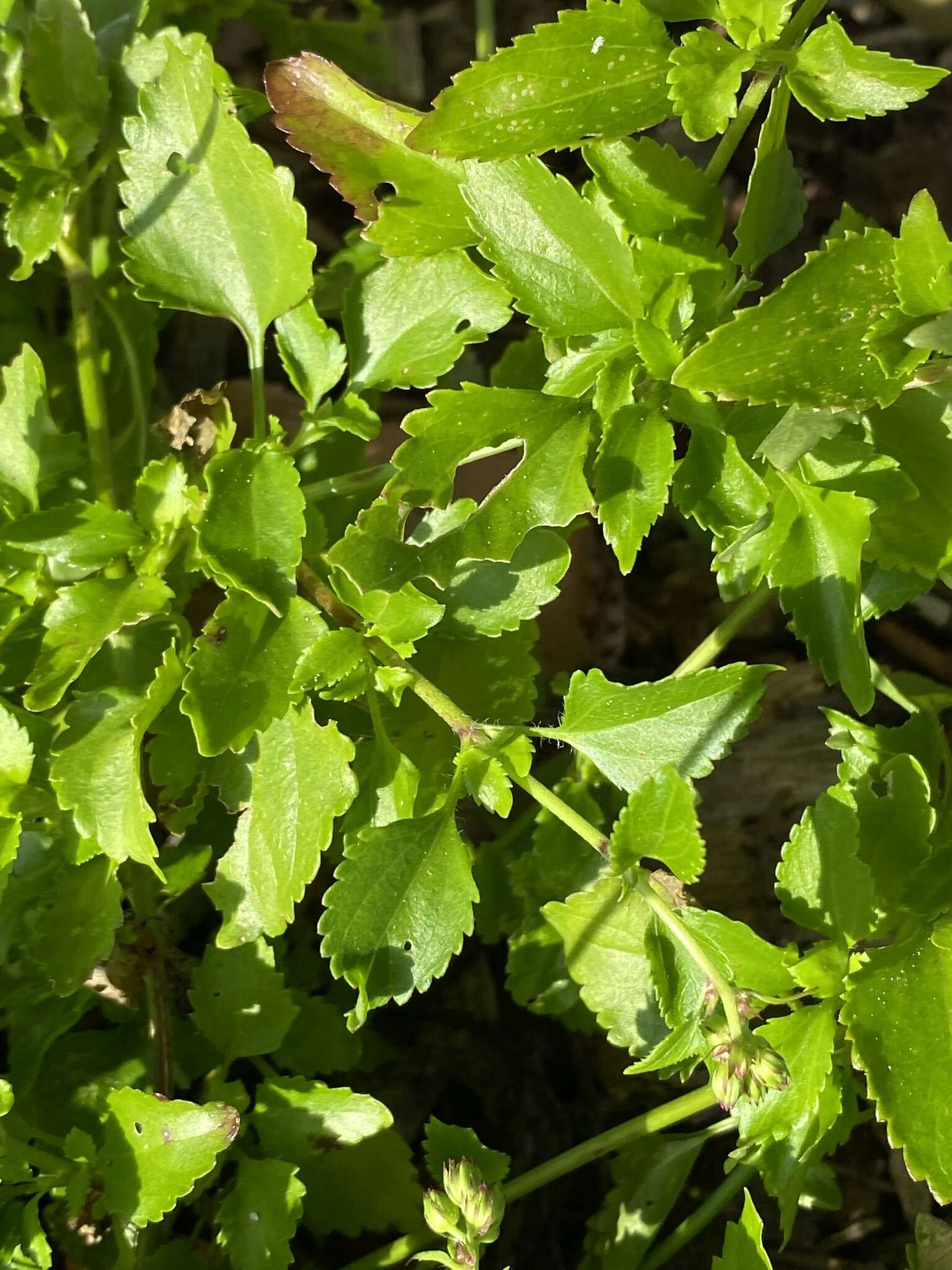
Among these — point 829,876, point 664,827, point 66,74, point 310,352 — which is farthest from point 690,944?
point 66,74

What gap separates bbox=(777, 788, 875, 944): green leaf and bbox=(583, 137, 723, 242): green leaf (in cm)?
71

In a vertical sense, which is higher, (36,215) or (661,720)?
(36,215)

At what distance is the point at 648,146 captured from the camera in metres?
1.36

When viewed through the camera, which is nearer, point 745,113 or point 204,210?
point 745,113

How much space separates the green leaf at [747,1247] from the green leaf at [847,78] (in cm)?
120

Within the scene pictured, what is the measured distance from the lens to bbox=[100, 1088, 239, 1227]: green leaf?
137 centimetres

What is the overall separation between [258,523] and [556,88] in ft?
1.94

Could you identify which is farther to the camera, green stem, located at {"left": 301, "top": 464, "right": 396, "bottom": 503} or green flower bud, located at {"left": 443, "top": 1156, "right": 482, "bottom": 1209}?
green stem, located at {"left": 301, "top": 464, "right": 396, "bottom": 503}

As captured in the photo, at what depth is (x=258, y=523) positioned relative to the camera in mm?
1355

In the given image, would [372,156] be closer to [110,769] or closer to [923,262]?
[923,262]

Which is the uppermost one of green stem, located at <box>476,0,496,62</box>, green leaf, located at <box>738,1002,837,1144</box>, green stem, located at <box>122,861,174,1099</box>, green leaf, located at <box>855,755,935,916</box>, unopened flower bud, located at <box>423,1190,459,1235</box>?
green stem, located at <box>476,0,496,62</box>

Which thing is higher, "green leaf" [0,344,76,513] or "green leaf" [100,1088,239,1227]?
"green leaf" [0,344,76,513]

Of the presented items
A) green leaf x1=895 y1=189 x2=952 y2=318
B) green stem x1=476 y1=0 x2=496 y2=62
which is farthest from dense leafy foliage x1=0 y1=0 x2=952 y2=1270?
green stem x1=476 y1=0 x2=496 y2=62

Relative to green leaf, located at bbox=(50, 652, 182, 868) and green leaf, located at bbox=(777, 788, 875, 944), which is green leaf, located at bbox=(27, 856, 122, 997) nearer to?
green leaf, located at bbox=(50, 652, 182, 868)
